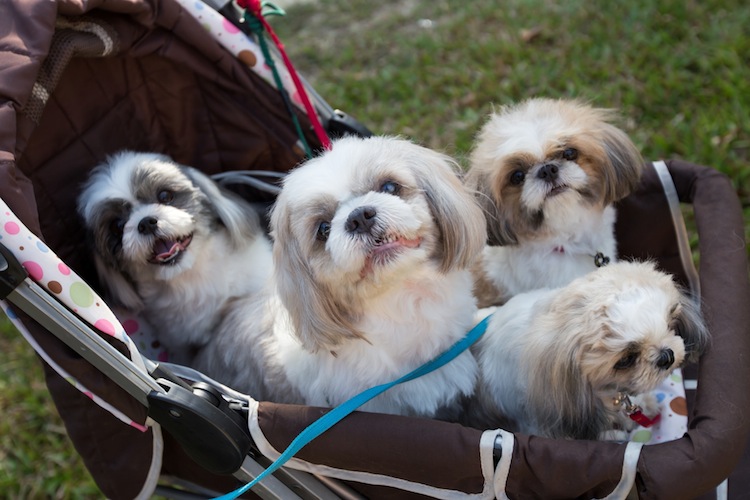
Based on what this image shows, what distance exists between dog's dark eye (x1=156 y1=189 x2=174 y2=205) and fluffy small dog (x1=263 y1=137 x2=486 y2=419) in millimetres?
515

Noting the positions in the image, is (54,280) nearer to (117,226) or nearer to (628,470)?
(117,226)

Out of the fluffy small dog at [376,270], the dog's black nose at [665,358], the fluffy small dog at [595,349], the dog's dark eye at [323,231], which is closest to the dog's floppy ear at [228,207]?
the fluffy small dog at [376,270]

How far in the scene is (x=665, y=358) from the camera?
63.4 inches

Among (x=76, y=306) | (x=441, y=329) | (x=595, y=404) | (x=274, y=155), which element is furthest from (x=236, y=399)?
(x=274, y=155)

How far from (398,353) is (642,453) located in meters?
0.67

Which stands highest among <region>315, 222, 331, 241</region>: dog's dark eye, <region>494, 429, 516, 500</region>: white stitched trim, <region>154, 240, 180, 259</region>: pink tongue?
<region>315, 222, 331, 241</region>: dog's dark eye

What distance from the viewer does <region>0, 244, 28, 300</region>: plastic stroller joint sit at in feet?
4.91

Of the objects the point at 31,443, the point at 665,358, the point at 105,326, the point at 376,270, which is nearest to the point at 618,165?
the point at 665,358

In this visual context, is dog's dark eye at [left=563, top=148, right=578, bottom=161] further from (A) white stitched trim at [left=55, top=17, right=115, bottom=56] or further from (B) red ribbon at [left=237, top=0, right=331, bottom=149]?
(A) white stitched trim at [left=55, top=17, right=115, bottom=56]

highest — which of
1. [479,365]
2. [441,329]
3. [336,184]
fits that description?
[336,184]

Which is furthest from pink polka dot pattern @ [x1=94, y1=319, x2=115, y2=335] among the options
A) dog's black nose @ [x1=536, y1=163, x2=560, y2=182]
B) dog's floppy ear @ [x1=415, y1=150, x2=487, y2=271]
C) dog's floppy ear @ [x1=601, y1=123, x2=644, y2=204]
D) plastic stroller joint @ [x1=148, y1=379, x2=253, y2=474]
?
dog's floppy ear @ [x1=601, y1=123, x2=644, y2=204]

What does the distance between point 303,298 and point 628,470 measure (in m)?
0.80

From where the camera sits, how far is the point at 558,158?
6.68ft

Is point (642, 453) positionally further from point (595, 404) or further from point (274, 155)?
point (274, 155)
